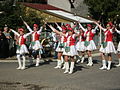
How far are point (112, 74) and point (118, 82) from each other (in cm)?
165

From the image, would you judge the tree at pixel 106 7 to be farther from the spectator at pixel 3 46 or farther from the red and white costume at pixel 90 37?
the red and white costume at pixel 90 37

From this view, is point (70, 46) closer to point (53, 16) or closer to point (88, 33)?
point (88, 33)

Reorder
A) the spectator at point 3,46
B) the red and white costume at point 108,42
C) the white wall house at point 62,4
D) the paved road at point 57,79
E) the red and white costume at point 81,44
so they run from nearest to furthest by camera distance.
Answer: the paved road at point 57,79 < the red and white costume at point 108,42 < the red and white costume at point 81,44 < the spectator at point 3,46 < the white wall house at point 62,4

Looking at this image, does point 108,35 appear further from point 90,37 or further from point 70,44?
point 70,44

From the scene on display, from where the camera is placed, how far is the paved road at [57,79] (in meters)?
9.80

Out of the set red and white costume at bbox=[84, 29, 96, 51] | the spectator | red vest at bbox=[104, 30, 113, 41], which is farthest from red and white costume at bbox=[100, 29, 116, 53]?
the spectator

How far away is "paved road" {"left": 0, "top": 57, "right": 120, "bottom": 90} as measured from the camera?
980 centimetres

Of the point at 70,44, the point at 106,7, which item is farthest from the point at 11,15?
the point at 106,7

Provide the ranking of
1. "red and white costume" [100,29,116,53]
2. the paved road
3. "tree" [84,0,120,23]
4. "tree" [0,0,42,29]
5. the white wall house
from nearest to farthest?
the paved road
"red and white costume" [100,29,116,53]
"tree" [0,0,42,29]
"tree" [84,0,120,23]
the white wall house

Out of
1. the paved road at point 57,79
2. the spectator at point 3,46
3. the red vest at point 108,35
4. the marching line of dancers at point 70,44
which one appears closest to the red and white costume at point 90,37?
the marching line of dancers at point 70,44

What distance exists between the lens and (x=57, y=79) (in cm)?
1120

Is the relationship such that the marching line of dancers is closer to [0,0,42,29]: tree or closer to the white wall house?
[0,0,42,29]: tree

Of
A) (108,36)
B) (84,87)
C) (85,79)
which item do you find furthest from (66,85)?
(108,36)

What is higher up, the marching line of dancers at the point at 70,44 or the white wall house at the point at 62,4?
the white wall house at the point at 62,4
